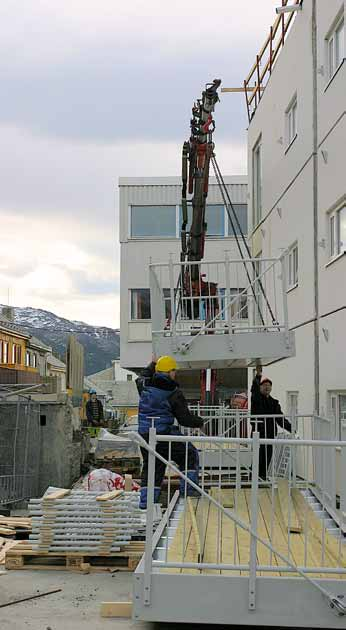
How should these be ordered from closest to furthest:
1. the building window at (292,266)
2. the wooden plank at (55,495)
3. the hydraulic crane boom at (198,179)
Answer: the wooden plank at (55,495) → the building window at (292,266) → the hydraulic crane boom at (198,179)

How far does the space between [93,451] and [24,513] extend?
21.8 ft

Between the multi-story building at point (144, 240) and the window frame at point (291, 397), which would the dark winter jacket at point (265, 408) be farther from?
the multi-story building at point (144, 240)

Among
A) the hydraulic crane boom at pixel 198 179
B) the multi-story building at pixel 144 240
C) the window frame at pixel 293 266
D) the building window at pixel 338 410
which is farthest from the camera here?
the multi-story building at pixel 144 240

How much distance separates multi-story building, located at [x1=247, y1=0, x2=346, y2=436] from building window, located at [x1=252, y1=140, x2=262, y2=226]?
172 centimetres

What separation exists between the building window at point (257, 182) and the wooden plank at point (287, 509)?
9.47 metres

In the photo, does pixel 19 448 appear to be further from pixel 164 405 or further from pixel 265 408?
pixel 164 405

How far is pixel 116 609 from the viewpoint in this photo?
7199 millimetres

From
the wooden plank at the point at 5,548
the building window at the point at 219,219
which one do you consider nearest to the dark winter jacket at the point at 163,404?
the wooden plank at the point at 5,548

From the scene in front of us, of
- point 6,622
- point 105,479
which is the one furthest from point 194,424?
point 105,479

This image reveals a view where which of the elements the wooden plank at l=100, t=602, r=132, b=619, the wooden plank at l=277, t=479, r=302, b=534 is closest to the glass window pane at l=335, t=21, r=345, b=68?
the wooden plank at l=277, t=479, r=302, b=534

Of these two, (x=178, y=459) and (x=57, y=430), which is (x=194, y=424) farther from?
(x=57, y=430)

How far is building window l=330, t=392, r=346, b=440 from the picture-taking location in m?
11.5

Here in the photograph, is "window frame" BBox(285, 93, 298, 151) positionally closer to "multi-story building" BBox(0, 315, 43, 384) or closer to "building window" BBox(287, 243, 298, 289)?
"building window" BBox(287, 243, 298, 289)

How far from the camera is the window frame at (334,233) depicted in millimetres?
12019
